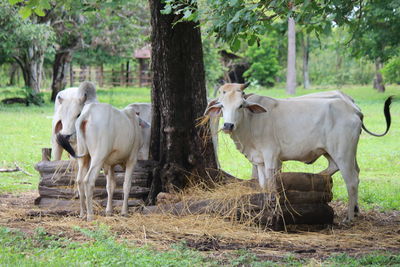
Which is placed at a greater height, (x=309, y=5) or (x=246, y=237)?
(x=309, y=5)

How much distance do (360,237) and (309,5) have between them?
2.84 metres

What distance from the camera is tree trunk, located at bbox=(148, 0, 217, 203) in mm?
9914

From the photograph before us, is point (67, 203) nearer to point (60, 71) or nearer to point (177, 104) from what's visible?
point (177, 104)

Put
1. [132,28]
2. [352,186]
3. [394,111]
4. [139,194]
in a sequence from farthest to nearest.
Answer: [132,28] → [394,111] → [139,194] → [352,186]

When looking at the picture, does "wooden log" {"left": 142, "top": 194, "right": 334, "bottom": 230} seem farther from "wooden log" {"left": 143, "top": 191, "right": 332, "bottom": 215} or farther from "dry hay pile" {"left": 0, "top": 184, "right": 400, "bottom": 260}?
"dry hay pile" {"left": 0, "top": 184, "right": 400, "bottom": 260}

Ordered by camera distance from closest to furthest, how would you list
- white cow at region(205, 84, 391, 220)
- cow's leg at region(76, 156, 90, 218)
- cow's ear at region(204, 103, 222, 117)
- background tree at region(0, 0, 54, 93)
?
cow's ear at region(204, 103, 222, 117) → cow's leg at region(76, 156, 90, 218) → white cow at region(205, 84, 391, 220) → background tree at region(0, 0, 54, 93)

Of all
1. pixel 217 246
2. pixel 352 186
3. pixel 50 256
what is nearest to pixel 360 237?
pixel 352 186

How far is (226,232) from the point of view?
8047 mm

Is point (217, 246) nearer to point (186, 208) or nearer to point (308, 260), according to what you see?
point (308, 260)

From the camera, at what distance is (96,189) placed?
33.5 feet

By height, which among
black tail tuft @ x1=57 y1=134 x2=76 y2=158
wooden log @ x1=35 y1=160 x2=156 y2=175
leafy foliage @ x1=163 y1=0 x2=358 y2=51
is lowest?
wooden log @ x1=35 y1=160 x2=156 y2=175

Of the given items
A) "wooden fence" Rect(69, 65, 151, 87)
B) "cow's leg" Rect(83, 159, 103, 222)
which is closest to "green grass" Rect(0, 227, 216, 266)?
"cow's leg" Rect(83, 159, 103, 222)

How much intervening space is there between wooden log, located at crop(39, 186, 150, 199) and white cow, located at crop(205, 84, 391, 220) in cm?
167

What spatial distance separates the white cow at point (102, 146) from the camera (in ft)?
29.1
